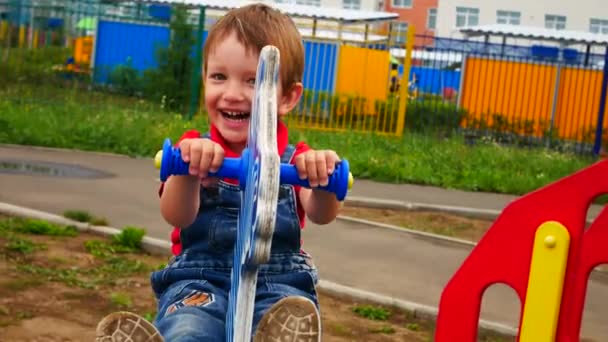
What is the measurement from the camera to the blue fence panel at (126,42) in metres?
22.9

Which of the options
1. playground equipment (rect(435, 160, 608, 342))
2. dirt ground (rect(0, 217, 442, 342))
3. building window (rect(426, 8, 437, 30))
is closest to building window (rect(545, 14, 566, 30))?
building window (rect(426, 8, 437, 30))

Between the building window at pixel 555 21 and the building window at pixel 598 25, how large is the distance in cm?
138

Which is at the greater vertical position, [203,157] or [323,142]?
[203,157]

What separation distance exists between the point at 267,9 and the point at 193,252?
72 cm

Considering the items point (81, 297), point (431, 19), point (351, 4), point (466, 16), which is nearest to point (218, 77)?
point (81, 297)

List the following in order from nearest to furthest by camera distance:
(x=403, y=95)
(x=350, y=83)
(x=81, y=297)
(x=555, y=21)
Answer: (x=81, y=297) → (x=403, y=95) → (x=350, y=83) → (x=555, y=21)

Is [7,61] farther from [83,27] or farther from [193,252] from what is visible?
[193,252]

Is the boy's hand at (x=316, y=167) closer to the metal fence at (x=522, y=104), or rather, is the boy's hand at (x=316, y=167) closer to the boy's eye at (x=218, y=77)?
the boy's eye at (x=218, y=77)

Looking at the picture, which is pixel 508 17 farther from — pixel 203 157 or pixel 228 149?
pixel 203 157

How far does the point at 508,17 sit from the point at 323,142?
46.6 m

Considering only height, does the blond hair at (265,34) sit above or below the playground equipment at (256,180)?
above

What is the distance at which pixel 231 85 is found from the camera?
3.12m

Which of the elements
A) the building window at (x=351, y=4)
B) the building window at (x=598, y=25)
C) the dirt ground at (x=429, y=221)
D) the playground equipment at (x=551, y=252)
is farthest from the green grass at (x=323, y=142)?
the building window at (x=351, y=4)

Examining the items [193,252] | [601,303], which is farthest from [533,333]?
[601,303]
